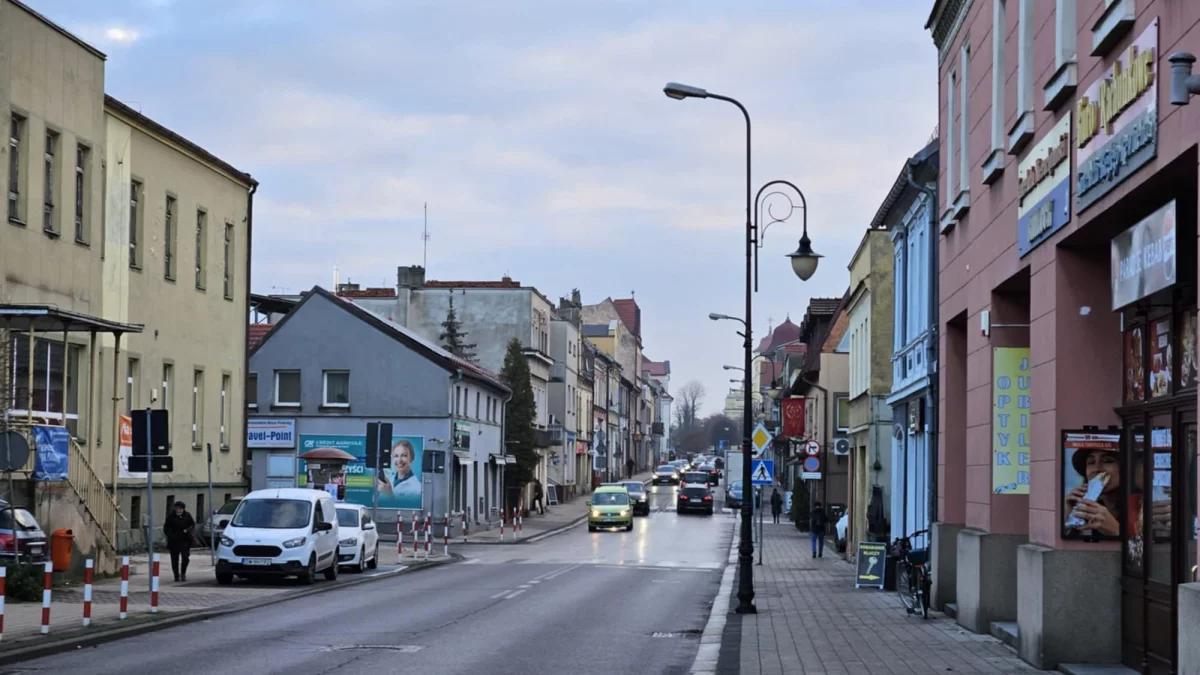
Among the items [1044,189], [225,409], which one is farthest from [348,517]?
[1044,189]

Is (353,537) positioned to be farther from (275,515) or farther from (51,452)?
(51,452)

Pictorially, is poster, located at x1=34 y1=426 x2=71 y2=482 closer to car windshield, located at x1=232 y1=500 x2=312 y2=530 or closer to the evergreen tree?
car windshield, located at x1=232 y1=500 x2=312 y2=530

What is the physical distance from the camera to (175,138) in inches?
1470

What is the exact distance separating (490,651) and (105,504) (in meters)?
13.8

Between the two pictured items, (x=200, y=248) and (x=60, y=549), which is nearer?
(x=60, y=549)

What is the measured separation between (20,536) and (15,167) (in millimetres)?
8225

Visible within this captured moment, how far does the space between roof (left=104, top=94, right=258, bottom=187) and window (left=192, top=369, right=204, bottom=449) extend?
5484 millimetres

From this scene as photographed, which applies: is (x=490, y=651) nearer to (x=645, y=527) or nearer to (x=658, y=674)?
(x=658, y=674)

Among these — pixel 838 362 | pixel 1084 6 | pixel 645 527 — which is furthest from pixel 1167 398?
pixel 645 527

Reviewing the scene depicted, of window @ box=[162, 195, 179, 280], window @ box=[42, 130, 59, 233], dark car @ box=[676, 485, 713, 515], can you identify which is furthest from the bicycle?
dark car @ box=[676, 485, 713, 515]

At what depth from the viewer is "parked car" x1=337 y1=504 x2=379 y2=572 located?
3268cm

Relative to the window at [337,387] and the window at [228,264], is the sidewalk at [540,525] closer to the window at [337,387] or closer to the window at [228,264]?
the window at [337,387]

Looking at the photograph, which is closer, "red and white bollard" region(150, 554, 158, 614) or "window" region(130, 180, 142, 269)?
"red and white bollard" region(150, 554, 158, 614)

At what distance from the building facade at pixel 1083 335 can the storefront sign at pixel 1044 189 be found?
0.12 ft
